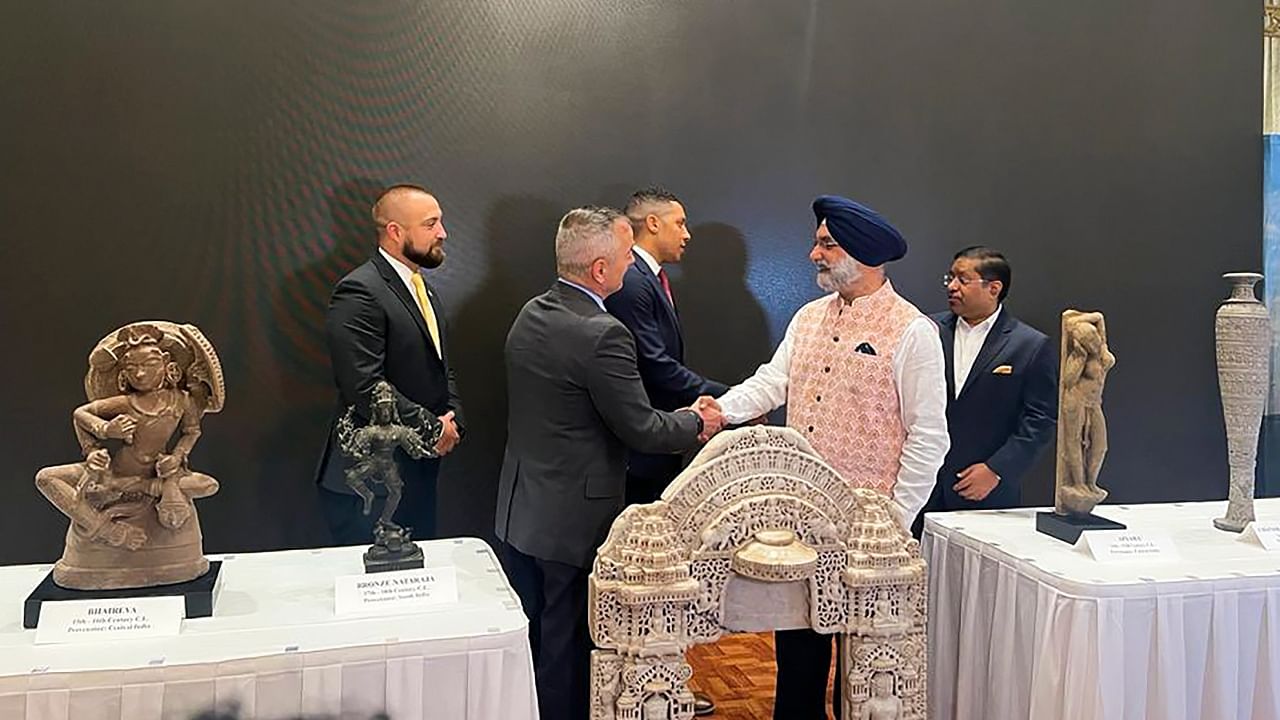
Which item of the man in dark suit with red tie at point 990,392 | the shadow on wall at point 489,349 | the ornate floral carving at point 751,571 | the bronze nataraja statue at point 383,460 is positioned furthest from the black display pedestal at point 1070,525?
the shadow on wall at point 489,349

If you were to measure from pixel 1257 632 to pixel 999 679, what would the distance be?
557 mm

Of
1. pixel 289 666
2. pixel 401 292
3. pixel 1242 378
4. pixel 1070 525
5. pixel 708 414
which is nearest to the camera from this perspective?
pixel 289 666

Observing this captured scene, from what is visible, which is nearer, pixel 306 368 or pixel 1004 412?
pixel 1004 412

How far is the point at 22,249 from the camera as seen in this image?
3389 mm

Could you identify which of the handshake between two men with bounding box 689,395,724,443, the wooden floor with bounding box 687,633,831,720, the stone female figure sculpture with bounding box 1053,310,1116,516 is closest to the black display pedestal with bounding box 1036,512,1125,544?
the stone female figure sculpture with bounding box 1053,310,1116,516

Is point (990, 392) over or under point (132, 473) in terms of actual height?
over

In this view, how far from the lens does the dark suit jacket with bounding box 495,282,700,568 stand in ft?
7.98

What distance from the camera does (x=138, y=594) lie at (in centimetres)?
189

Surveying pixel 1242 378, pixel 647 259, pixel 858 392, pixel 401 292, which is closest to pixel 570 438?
pixel 858 392

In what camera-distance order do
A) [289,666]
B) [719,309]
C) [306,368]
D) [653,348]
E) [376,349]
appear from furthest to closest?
[719,309]
[306,368]
[653,348]
[376,349]
[289,666]

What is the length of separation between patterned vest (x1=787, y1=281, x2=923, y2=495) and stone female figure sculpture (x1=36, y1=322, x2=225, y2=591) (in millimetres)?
1517

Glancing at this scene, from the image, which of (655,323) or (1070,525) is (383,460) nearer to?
(655,323)

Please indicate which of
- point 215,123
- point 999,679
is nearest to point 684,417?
point 999,679

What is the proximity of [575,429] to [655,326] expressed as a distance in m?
0.95
